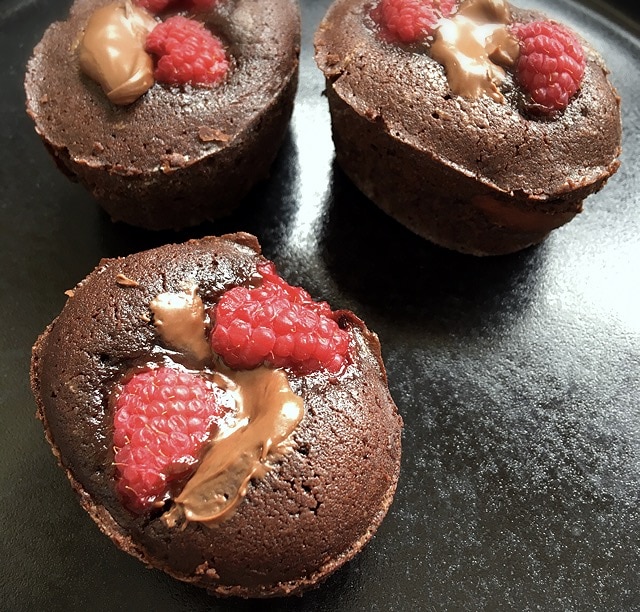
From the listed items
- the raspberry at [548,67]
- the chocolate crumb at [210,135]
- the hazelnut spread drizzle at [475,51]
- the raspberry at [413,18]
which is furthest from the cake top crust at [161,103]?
the raspberry at [548,67]

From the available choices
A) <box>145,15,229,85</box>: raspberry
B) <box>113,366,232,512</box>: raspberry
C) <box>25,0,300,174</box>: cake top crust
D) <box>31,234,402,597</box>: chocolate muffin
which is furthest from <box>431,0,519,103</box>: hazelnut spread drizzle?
<box>113,366,232,512</box>: raspberry

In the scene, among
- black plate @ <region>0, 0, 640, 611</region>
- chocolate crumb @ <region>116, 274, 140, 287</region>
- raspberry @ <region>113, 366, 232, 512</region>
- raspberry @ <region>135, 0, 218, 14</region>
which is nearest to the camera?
raspberry @ <region>113, 366, 232, 512</region>

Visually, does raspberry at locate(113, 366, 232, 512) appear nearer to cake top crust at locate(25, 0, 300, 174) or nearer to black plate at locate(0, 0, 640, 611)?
black plate at locate(0, 0, 640, 611)

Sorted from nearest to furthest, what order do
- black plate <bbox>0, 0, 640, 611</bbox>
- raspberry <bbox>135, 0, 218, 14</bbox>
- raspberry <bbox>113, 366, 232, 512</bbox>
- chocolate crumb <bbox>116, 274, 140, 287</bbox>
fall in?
raspberry <bbox>113, 366, 232, 512</bbox>, chocolate crumb <bbox>116, 274, 140, 287</bbox>, black plate <bbox>0, 0, 640, 611</bbox>, raspberry <bbox>135, 0, 218, 14</bbox>

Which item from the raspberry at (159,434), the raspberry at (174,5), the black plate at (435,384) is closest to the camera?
the raspberry at (159,434)

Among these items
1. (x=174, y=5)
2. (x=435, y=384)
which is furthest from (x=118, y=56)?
(x=435, y=384)

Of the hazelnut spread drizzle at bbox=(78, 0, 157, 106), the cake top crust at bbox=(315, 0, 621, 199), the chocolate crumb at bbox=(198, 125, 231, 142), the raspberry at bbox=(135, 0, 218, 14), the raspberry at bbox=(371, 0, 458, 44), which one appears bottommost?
the chocolate crumb at bbox=(198, 125, 231, 142)

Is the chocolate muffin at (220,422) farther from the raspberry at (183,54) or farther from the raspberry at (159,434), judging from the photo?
the raspberry at (183,54)

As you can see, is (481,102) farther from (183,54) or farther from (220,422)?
(220,422)
